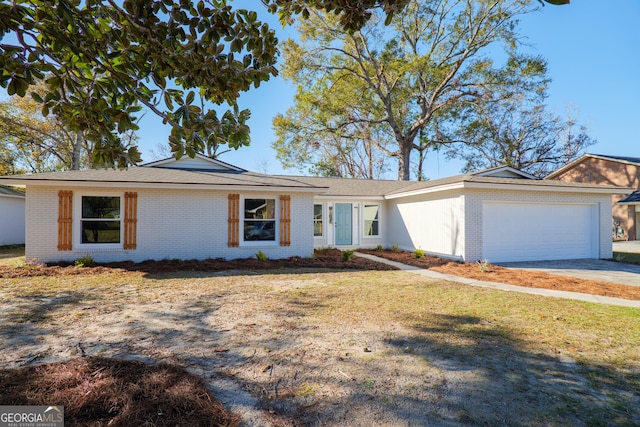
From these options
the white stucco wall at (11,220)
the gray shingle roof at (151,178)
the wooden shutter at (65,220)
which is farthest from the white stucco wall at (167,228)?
the white stucco wall at (11,220)

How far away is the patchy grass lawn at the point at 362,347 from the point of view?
2.62m

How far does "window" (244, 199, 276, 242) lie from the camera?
37.2 feet

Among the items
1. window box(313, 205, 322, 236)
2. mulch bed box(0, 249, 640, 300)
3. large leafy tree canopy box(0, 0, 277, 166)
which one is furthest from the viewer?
window box(313, 205, 322, 236)

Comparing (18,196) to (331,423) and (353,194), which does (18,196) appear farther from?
(331,423)

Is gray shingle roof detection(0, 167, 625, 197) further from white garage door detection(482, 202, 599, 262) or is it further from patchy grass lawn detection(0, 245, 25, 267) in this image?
patchy grass lawn detection(0, 245, 25, 267)

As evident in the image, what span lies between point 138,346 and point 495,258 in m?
11.1

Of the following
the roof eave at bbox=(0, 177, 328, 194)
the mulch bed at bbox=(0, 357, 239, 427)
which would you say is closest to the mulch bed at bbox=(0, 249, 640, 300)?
the roof eave at bbox=(0, 177, 328, 194)

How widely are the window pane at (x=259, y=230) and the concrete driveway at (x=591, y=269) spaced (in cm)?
799

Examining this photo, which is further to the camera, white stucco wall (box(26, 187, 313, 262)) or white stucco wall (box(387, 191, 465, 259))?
white stucco wall (box(387, 191, 465, 259))

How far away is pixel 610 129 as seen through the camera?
2714cm

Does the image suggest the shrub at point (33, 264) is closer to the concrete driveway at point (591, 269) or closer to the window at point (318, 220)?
the window at point (318, 220)

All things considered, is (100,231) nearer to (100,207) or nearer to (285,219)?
(100,207)

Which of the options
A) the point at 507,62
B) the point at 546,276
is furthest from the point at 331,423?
the point at 507,62

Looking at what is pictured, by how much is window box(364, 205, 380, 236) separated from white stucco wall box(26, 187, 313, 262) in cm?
492
